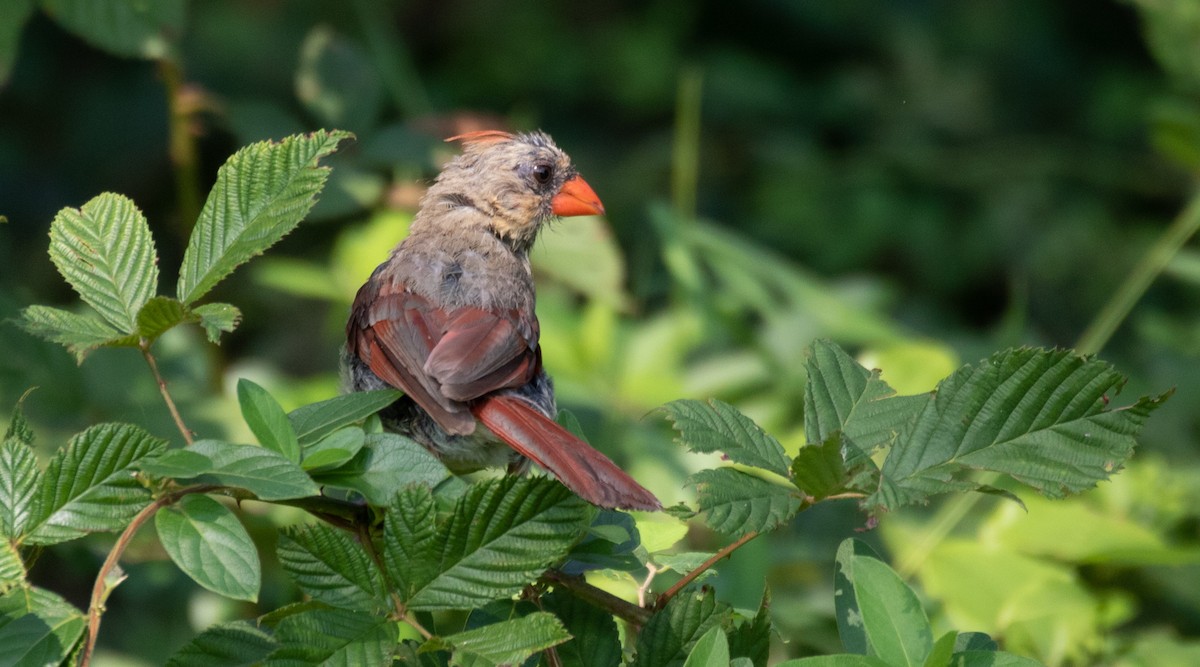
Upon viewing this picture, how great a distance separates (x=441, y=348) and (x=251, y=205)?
2.25 feet

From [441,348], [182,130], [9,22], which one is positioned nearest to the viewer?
[441,348]

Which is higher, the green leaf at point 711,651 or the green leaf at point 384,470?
the green leaf at point 384,470

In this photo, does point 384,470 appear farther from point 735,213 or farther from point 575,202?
point 735,213

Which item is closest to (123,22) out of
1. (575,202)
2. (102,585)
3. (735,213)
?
(575,202)

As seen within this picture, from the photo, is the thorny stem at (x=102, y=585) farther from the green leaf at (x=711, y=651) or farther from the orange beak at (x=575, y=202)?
the orange beak at (x=575, y=202)

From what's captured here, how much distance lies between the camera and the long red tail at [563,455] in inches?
57.3

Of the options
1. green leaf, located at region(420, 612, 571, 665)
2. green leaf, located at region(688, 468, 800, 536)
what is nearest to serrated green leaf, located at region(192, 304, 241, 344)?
green leaf, located at region(420, 612, 571, 665)

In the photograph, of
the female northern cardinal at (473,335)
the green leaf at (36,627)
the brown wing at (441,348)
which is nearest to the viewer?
the green leaf at (36,627)

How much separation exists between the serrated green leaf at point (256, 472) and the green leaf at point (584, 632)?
31cm

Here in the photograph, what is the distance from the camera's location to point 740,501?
4.33ft

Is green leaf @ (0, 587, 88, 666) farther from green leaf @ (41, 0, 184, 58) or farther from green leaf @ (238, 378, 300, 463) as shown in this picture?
green leaf @ (41, 0, 184, 58)

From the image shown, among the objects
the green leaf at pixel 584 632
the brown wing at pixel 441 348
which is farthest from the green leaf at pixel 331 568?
the brown wing at pixel 441 348

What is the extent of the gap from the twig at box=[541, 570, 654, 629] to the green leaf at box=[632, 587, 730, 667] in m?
0.02

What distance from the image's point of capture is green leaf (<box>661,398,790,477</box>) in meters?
1.36
